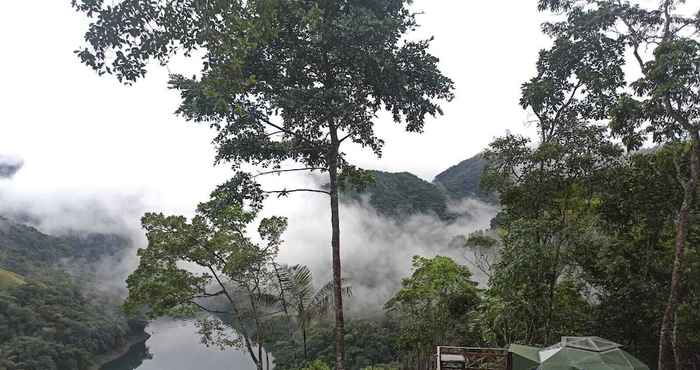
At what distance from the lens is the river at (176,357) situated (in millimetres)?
52713

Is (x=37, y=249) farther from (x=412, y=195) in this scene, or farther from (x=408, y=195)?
(x=412, y=195)

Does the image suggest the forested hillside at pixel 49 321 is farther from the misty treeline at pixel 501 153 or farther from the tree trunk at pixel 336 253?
the tree trunk at pixel 336 253

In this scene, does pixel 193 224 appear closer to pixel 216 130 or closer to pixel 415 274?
pixel 216 130

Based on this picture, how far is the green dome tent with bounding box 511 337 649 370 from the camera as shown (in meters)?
5.88

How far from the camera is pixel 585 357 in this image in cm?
607

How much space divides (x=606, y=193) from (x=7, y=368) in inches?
1662

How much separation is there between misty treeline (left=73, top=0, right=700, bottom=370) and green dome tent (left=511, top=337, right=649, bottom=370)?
1247 millimetres

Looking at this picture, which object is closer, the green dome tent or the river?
the green dome tent

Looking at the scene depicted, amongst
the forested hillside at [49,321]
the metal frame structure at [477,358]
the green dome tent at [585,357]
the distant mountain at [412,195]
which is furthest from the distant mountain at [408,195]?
the green dome tent at [585,357]

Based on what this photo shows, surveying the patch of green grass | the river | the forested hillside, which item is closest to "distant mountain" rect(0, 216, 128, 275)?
the forested hillside

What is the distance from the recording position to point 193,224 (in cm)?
979

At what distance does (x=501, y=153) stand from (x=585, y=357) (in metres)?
3.95

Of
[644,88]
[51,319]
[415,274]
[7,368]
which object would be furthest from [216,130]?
[51,319]

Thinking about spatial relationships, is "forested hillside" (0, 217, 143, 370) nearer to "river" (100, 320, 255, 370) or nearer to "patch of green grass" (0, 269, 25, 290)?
"patch of green grass" (0, 269, 25, 290)
